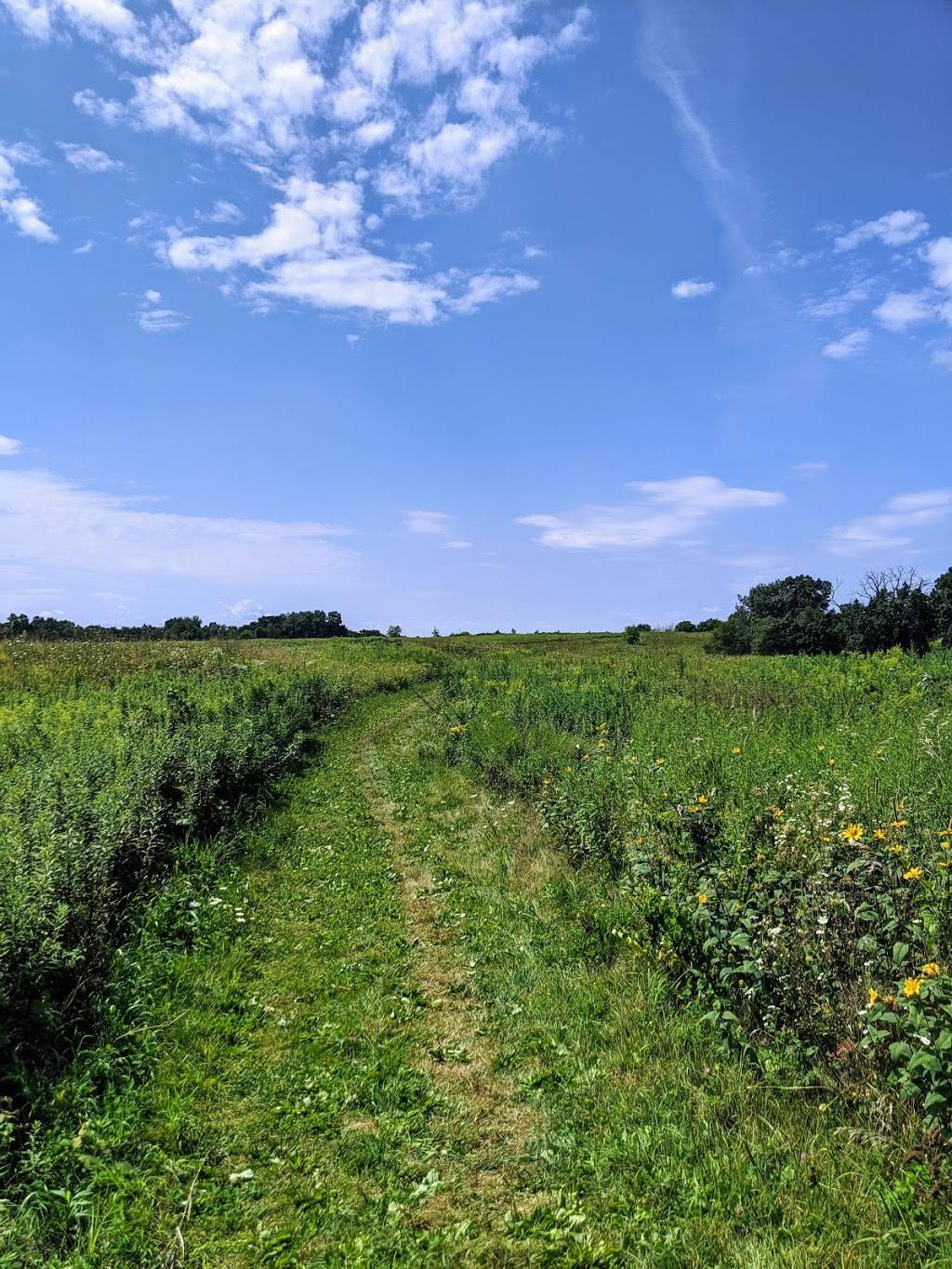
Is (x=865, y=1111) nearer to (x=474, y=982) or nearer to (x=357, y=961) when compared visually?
(x=474, y=982)

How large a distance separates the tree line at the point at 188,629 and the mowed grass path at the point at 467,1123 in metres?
31.4

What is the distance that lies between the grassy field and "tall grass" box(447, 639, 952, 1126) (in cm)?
3

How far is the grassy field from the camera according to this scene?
3586mm

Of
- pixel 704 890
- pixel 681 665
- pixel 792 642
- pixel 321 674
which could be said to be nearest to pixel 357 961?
pixel 704 890

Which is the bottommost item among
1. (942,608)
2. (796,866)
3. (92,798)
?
(92,798)

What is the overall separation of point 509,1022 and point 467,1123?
44.3 inches

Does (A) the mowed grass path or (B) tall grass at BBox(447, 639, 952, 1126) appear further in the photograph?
(B) tall grass at BBox(447, 639, 952, 1126)

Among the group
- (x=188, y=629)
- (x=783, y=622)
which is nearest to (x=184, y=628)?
(x=188, y=629)

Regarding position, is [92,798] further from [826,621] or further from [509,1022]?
[826,621]

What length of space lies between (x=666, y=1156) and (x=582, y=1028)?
1.33 m

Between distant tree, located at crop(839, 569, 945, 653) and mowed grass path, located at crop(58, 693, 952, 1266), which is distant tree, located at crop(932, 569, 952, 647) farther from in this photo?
mowed grass path, located at crop(58, 693, 952, 1266)

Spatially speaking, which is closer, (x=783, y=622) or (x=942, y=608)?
(x=942, y=608)

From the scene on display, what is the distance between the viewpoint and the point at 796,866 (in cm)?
517

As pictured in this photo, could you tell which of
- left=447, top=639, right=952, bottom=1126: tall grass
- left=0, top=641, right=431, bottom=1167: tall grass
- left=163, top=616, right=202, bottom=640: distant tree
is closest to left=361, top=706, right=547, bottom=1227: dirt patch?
left=447, top=639, right=952, bottom=1126: tall grass
